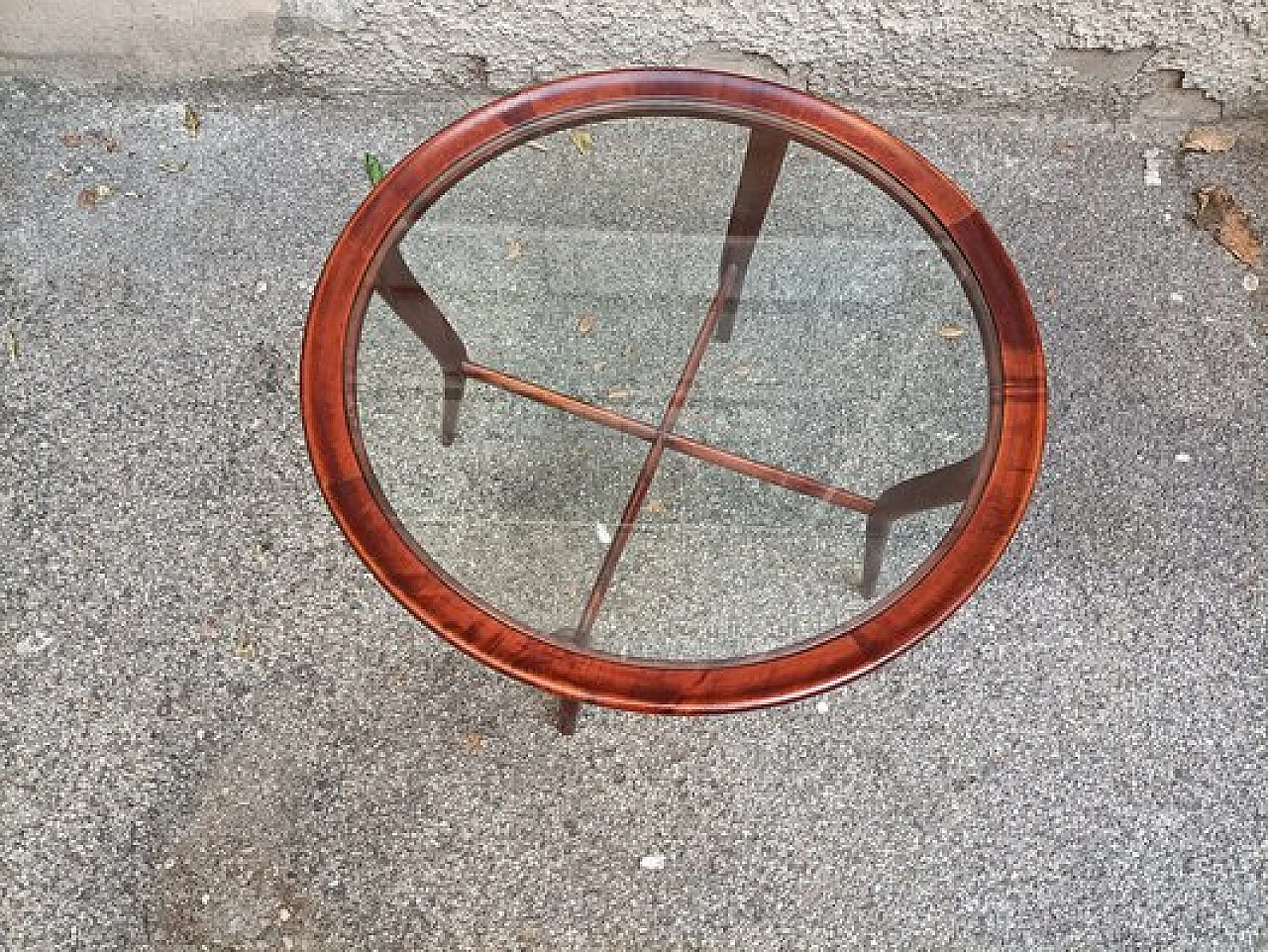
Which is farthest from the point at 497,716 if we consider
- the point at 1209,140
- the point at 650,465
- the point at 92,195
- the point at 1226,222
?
the point at 1209,140

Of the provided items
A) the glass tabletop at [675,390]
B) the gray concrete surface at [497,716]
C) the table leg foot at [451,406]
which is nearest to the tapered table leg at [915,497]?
the glass tabletop at [675,390]

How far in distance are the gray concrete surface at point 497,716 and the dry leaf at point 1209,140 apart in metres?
0.34

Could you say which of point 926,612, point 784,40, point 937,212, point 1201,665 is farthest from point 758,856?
point 784,40

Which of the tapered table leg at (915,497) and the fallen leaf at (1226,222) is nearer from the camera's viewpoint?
the tapered table leg at (915,497)

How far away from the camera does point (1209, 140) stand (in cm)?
217

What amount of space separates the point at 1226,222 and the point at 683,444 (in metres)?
1.26

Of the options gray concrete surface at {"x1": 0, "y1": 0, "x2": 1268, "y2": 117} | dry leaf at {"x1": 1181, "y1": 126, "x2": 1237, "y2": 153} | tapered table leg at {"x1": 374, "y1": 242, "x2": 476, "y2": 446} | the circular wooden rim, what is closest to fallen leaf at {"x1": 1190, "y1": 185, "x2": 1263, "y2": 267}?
dry leaf at {"x1": 1181, "y1": 126, "x2": 1237, "y2": 153}

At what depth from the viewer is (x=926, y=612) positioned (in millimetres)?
1244

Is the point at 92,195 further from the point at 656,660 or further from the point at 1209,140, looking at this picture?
the point at 1209,140

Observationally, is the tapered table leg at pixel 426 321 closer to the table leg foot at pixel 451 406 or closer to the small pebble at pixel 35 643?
the table leg foot at pixel 451 406

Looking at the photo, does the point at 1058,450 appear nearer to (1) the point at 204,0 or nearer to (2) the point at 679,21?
(2) the point at 679,21

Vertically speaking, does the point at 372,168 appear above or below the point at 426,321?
below

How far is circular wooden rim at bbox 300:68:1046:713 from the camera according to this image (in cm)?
120

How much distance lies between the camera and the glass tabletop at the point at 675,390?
1289mm
